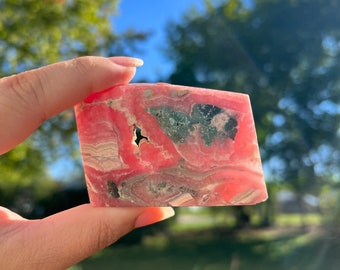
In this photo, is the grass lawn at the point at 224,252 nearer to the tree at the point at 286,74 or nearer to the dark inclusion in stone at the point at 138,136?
the tree at the point at 286,74

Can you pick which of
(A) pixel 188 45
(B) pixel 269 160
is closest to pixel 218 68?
(A) pixel 188 45

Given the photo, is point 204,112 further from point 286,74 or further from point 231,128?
point 286,74

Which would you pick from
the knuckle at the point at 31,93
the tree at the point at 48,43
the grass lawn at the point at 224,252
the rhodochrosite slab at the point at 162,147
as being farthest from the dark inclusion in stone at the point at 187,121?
the grass lawn at the point at 224,252

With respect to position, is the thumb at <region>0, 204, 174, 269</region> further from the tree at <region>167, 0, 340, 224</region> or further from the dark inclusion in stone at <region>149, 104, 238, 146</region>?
the tree at <region>167, 0, 340, 224</region>

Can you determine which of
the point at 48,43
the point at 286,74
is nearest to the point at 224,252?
the point at 286,74

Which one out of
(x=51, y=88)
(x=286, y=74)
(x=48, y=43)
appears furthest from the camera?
(x=286, y=74)

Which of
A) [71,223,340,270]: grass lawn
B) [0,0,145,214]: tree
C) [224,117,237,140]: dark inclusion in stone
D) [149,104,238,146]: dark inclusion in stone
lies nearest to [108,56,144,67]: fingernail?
[149,104,238,146]: dark inclusion in stone
